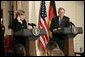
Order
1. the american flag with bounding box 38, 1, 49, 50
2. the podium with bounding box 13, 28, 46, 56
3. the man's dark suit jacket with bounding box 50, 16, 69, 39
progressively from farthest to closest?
the american flag with bounding box 38, 1, 49, 50, the man's dark suit jacket with bounding box 50, 16, 69, 39, the podium with bounding box 13, 28, 46, 56

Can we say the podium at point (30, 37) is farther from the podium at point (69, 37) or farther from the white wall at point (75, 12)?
the white wall at point (75, 12)

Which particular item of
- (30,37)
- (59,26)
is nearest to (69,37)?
(59,26)

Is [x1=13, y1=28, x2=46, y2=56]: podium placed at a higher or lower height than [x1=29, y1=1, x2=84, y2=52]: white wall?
lower

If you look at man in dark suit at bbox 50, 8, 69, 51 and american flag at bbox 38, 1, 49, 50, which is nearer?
man in dark suit at bbox 50, 8, 69, 51

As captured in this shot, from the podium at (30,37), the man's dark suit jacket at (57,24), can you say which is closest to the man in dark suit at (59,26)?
the man's dark suit jacket at (57,24)

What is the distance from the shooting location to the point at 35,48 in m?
1.72

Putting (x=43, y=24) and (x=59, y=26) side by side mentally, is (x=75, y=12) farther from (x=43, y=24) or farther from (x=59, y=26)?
(x=59, y=26)

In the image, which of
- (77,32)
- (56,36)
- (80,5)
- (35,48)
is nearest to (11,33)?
(35,48)

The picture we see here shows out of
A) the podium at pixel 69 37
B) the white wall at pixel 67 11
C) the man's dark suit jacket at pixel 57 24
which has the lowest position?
the podium at pixel 69 37

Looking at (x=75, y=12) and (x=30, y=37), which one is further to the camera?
(x=75, y=12)

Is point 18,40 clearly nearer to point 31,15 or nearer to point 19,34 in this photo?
point 19,34

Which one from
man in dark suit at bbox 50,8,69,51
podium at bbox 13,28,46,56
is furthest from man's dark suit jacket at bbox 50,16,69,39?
podium at bbox 13,28,46,56

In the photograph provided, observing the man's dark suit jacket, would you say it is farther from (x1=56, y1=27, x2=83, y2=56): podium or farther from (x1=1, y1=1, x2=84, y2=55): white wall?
(x1=1, y1=1, x2=84, y2=55): white wall

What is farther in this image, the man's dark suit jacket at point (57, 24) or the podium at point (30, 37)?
the man's dark suit jacket at point (57, 24)
